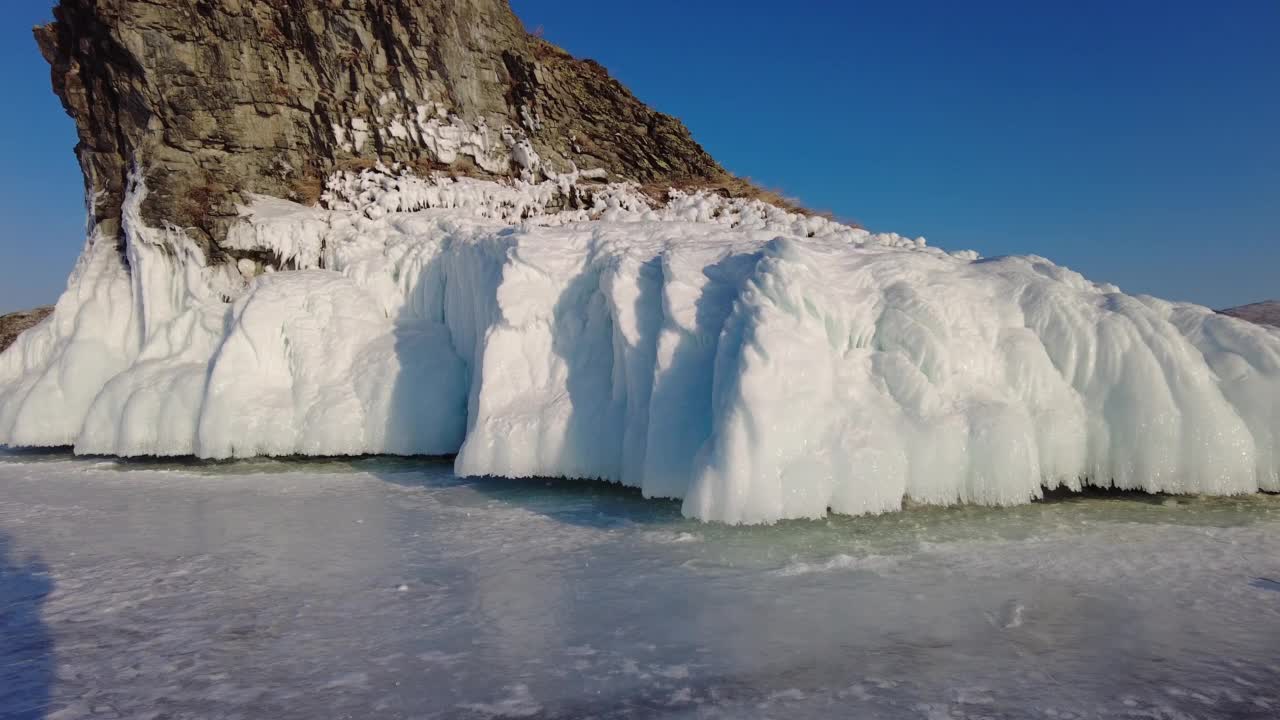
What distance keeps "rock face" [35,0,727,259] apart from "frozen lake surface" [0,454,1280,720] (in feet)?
23.1

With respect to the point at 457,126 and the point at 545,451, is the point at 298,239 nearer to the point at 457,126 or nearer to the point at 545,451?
the point at 457,126

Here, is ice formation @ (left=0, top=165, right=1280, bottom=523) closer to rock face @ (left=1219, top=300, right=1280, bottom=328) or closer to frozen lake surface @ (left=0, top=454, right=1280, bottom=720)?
frozen lake surface @ (left=0, top=454, right=1280, bottom=720)

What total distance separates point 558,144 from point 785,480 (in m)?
11.4

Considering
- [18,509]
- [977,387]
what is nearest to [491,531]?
[977,387]

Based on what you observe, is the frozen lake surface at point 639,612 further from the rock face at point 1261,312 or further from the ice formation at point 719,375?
the rock face at point 1261,312

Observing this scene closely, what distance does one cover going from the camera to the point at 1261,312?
11.1 m

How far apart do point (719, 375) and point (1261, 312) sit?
9.89 metres

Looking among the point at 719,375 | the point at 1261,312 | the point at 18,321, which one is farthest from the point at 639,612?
the point at 18,321

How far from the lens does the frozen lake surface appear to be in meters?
3.39

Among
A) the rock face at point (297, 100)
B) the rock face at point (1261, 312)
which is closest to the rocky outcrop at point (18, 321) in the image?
the rock face at point (297, 100)

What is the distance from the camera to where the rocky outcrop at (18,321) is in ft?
63.7

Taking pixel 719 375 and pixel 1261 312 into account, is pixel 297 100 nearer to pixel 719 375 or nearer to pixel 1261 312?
pixel 719 375

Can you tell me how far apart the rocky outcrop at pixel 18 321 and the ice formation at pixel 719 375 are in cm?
1147

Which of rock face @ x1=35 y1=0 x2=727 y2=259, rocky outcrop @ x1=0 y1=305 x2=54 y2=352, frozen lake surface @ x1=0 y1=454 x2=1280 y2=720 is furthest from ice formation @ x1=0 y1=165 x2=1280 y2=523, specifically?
rocky outcrop @ x1=0 y1=305 x2=54 y2=352
